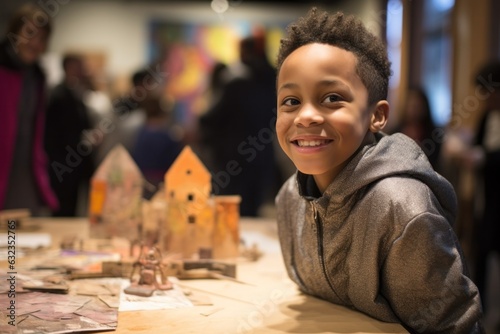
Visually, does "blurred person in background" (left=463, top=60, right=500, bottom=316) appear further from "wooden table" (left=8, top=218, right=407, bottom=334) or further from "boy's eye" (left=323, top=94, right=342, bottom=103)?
"boy's eye" (left=323, top=94, right=342, bottom=103)

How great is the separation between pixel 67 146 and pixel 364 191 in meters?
2.54

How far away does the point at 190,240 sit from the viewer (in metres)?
1.82

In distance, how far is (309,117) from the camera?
47.8 inches

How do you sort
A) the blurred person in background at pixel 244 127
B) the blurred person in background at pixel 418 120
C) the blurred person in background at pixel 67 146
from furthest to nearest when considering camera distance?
the blurred person in background at pixel 67 146 → the blurred person in background at pixel 244 127 → the blurred person in background at pixel 418 120

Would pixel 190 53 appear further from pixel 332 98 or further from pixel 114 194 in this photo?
pixel 332 98

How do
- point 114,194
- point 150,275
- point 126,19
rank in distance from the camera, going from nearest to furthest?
1. point 150,275
2. point 114,194
3. point 126,19

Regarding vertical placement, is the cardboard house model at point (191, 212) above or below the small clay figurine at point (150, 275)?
above

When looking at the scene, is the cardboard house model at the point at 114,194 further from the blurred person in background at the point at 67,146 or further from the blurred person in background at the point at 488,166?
the blurred person in background at the point at 488,166

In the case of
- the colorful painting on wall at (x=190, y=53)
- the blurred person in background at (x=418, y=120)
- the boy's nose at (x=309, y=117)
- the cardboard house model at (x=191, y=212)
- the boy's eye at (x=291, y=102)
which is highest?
the colorful painting on wall at (x=190, y=53)

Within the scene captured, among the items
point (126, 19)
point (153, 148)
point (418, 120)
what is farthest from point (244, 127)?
point (126, 19)

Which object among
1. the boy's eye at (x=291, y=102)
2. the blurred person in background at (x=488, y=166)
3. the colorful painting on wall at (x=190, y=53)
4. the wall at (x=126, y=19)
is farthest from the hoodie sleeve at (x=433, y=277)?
the colorful painting on wall at (x=190, y=53)

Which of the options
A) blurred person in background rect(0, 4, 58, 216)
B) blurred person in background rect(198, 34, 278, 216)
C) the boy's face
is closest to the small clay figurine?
the boy's face

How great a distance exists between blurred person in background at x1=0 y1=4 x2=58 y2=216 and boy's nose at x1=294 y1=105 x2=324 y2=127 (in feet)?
5.47

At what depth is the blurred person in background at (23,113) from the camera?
249cm
